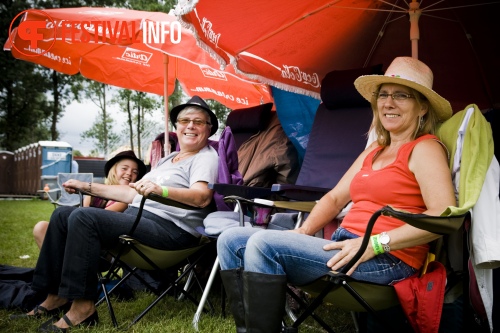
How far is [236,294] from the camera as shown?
1909 mm

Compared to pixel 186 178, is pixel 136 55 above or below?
above

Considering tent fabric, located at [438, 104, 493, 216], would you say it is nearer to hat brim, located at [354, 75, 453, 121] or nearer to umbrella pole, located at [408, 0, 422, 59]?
hat brim, located at [354, 75, 453, 121]

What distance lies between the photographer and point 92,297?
2592 mm

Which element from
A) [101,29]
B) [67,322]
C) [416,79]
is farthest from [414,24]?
[67,322]

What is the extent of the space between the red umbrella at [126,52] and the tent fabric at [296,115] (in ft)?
1.60

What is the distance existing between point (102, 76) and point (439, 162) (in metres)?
4.48

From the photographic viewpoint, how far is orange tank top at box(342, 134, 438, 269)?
1907 millimetres

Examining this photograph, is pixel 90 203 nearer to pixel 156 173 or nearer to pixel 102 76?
pixel 156 173

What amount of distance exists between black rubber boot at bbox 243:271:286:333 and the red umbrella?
2.72 m

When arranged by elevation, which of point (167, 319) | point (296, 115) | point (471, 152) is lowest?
point (167, 319)

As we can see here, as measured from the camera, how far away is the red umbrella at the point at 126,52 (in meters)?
4.29

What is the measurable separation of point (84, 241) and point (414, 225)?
1682 mm

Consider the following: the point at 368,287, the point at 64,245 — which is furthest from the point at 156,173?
the point at 368,287

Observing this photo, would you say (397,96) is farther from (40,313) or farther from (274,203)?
(40,313)
